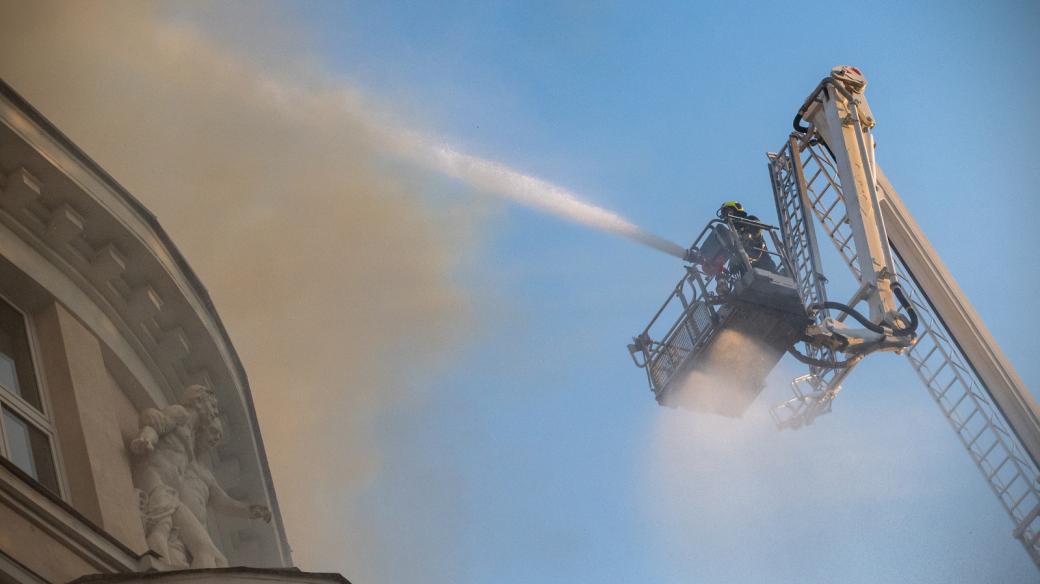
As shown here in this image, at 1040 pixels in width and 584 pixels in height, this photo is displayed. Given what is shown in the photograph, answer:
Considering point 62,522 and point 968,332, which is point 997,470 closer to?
point 968,332

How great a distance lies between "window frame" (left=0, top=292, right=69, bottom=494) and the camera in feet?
56.6

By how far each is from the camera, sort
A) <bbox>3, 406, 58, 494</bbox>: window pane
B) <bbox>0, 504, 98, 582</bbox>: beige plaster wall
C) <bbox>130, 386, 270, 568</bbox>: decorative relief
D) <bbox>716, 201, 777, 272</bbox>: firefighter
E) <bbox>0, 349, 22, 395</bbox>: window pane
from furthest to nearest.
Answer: <bbox>716, 201, 777, 272</bbox>: firefighter < <bbox>130, 386, 270, 568</bbox>: decorative relief < <bbox>0, 349, 22, 395</bbox>: window pane < <bbox>3, 406, 58, 494</bbox>: window pane < <bbox>0, 504, 98, 582</bbox>: beige plaster wall

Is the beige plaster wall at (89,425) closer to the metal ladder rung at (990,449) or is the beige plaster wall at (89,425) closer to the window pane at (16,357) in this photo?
the window pane at (16,357)

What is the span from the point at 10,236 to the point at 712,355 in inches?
518

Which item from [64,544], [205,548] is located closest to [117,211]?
[205,548]

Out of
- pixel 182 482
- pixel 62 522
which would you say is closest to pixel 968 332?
pixel 182 482

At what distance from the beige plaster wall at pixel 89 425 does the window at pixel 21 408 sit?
18cm

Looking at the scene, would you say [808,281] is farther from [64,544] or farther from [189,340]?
[64,544]

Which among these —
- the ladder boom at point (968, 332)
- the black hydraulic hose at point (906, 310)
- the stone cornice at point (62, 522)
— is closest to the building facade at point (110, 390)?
the stone cornice at point (62, 522)

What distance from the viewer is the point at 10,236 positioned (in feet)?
61.3

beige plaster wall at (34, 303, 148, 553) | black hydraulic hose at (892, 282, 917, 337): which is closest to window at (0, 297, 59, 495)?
beige plaster wall at (34, 303, 148, 553)

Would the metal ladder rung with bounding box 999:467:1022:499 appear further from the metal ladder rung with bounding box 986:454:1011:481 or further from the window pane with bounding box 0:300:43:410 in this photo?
the window pane with bounding box 0:300:43:410

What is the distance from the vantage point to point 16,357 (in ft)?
60.3

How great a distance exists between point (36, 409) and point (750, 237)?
44.7ft
